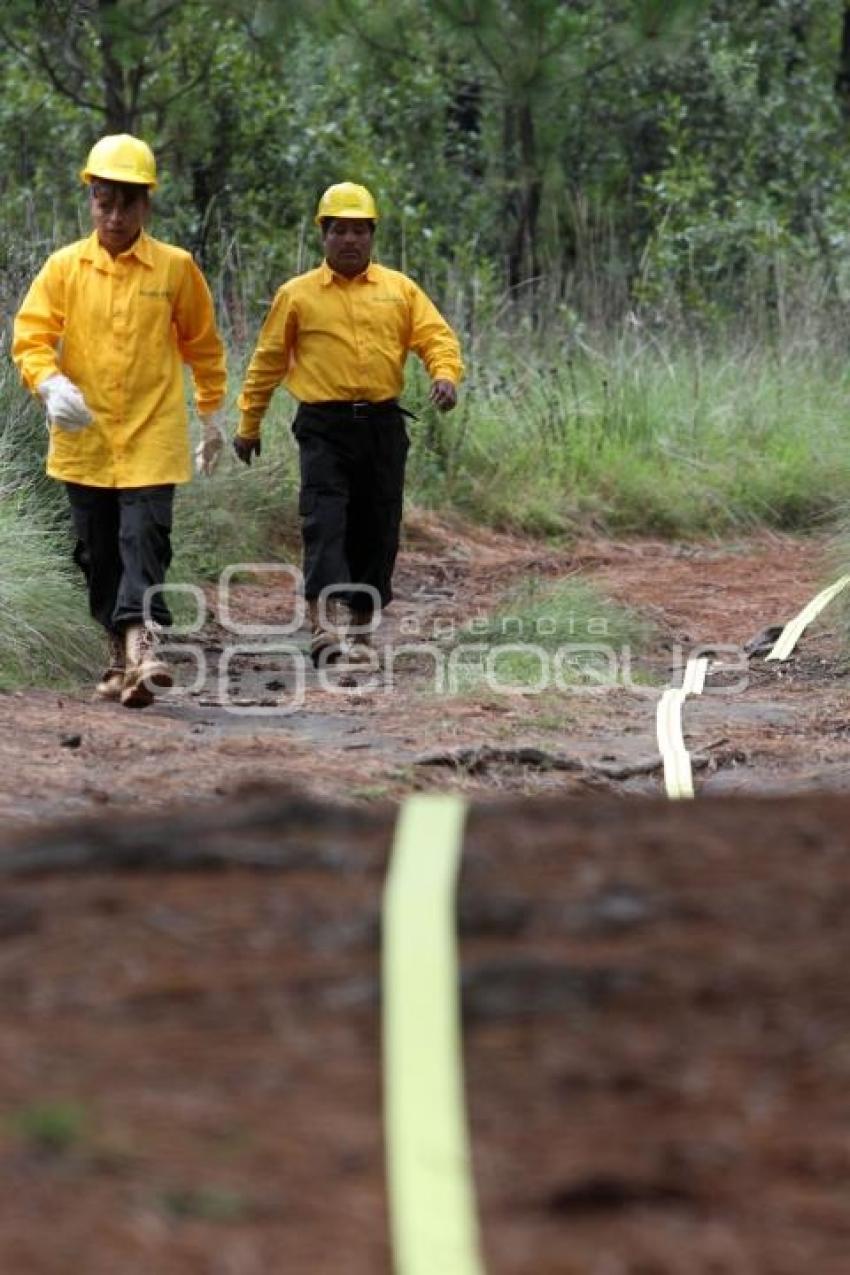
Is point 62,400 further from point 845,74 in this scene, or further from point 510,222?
point 845,74

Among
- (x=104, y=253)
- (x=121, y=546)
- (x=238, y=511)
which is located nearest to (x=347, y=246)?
Answer: (x=104, y=253)

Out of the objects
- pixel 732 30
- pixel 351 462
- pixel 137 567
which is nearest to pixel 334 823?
pixel 137 567

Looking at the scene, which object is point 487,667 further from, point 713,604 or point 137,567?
point 713,604

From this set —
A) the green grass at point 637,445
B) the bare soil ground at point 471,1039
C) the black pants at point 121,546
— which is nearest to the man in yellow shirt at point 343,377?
the black pants at point 121,546

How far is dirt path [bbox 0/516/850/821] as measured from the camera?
7.11 m

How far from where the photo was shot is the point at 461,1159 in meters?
2.54

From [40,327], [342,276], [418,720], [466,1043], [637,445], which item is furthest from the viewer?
[637,445]

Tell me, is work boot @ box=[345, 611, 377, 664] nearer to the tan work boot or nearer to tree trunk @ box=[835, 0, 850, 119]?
the tan work boot

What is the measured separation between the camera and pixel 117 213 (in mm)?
8617

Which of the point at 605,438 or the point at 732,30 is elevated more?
the point at 732,30

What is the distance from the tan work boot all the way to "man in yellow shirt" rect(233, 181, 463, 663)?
4.62 ft

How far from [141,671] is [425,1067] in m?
6.13

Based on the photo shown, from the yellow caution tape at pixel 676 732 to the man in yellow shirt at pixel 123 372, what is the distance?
5.65 ft

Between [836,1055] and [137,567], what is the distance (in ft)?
20.5
